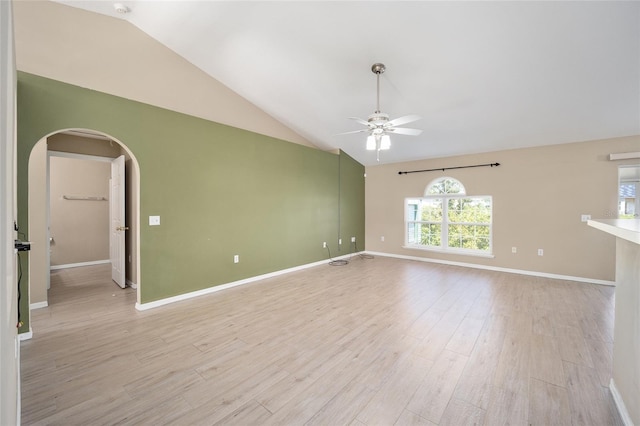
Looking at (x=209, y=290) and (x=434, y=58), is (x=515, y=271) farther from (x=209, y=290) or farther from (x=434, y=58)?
(x=209, y=290)

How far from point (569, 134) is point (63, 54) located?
7224 mm

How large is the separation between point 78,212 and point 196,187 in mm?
3929

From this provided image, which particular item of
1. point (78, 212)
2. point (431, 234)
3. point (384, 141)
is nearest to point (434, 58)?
point (384, 141)

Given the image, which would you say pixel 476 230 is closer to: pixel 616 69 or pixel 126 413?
pixel 616 69

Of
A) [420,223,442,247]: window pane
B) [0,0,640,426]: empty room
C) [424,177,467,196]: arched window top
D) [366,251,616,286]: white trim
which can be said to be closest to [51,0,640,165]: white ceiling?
[0,0,640,426]: empty room

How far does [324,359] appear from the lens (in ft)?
7.54

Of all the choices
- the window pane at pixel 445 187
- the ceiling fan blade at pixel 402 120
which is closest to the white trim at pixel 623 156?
the window pane at pixel 445 187

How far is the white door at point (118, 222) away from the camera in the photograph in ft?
14.3

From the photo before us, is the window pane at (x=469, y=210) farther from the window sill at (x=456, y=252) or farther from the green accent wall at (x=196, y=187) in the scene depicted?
the green accent wall at (x=196, y=187)

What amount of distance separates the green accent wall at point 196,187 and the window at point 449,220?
8.29 feet

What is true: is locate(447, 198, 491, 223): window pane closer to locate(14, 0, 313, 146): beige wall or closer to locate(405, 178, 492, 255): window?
locate(405, 178, 492, 255): window

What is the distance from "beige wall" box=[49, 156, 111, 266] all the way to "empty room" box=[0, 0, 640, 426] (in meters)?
0.04

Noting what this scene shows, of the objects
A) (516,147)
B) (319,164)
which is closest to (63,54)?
(319,164)

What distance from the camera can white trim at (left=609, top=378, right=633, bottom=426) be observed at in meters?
1.58
